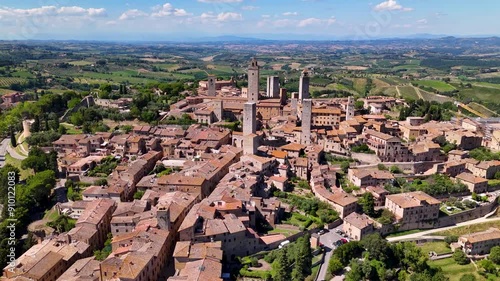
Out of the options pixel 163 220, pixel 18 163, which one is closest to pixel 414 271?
pixel 163 220

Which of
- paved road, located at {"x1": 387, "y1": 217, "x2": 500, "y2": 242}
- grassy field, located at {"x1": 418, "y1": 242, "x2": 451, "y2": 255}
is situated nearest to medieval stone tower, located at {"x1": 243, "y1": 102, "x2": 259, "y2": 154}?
paved road, located at {"x1": 387, "y1": 217, "x2": 500, "y2": 242}

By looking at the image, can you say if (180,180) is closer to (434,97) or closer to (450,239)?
(450,239)

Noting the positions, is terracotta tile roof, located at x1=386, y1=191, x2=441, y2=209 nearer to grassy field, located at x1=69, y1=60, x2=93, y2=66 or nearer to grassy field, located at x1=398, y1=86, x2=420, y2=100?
grassy field, located at x1=398, y1=86, x2=420, y2=100

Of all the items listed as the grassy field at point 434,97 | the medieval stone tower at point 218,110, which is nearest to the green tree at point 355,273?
the medieval stone tower at point 218,110

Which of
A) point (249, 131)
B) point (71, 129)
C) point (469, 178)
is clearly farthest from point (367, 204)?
point (71, 129)

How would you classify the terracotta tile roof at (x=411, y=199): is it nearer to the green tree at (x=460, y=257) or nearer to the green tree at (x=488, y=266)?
the green tree at (x=460, y=257)

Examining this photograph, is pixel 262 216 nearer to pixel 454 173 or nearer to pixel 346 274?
pixel 346 274
